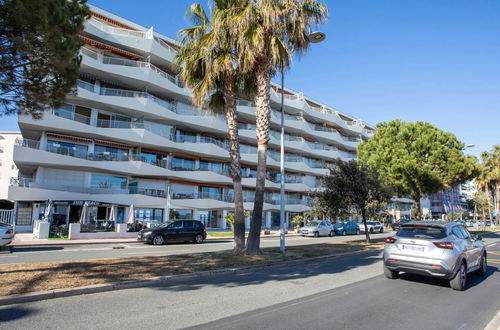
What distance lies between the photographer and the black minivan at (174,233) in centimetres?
1883

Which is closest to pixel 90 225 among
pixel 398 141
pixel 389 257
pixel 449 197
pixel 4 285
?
pixel 4 285

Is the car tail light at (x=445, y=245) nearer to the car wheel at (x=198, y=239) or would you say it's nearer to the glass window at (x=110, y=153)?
the car wheel at (x=198, y=239)

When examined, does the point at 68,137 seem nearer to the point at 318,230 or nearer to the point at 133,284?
the point at 318,230

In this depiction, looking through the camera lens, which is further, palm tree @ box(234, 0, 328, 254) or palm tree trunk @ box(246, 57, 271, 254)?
palm tree trunk @ box(246, 57, 271, 254)

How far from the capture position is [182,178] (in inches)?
1398

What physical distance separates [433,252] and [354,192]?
39.1 ft

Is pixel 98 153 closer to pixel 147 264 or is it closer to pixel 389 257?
pixel 147 264

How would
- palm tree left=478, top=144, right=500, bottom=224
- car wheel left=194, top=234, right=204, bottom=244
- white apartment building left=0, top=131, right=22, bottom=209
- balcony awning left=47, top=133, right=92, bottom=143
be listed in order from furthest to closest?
white apartment building left=0, top=131, right=22, bottom=209 → palm tree left=478, top=144, right=500, bottom=224 → balcony awning left=47, top=133, right=92, bottom=143 → car wheel left=194, top=234, right=204, bottom=244

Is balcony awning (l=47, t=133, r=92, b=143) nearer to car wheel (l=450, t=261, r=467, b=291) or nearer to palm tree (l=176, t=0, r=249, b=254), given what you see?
palm tree (l=176, t=0, r=249, b=254)

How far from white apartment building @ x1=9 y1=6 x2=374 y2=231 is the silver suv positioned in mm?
22062

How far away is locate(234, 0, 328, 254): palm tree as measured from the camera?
39.0 ft

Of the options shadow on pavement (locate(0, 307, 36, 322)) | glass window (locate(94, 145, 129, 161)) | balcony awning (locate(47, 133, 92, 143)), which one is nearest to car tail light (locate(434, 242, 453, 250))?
shadow on pavement (locate(0, 307, 36, 322))

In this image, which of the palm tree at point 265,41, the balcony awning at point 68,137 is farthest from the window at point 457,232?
the balcony awning at point 68,137

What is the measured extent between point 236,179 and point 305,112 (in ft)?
131
